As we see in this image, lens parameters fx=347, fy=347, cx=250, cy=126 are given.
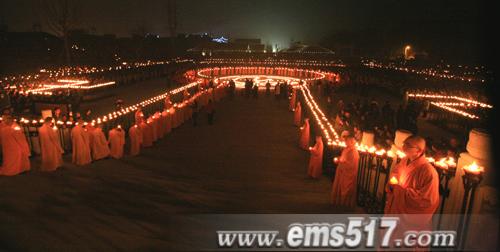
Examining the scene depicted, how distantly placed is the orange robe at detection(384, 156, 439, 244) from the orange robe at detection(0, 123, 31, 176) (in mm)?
7933

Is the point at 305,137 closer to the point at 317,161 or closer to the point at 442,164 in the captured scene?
the point at 317,161

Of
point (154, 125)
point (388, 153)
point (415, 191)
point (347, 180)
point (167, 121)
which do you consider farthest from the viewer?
point (167, 121)

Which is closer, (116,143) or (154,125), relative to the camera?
(116,143)

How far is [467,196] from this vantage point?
4.05 m

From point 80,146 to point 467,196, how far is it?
8544mm

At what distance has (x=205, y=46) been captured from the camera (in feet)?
198

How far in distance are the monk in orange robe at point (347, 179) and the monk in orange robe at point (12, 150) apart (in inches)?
275

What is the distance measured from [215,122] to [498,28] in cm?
2611

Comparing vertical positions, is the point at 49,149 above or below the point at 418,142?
below

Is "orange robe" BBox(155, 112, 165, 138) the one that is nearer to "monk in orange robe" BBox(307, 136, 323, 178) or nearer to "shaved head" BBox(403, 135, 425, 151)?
"monk in orange robe" BBox(307, 136, 323, 178)

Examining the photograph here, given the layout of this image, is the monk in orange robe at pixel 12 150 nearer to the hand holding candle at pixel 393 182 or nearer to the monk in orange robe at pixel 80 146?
the monk in orange robe at pixel 80 146

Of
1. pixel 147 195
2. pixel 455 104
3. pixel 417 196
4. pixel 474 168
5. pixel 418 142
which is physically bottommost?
pixel 147 195

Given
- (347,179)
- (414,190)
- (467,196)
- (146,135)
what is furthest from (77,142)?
(467,196)

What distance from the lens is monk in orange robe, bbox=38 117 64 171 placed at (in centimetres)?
831
